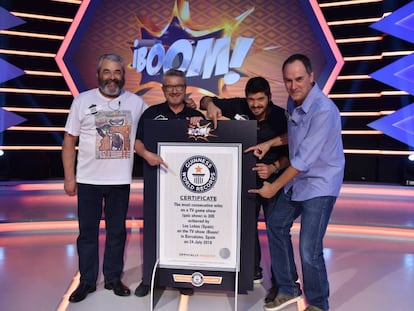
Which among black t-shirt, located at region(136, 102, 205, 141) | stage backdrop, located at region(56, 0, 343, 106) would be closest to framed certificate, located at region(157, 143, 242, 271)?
black t-shirt, located at region(136, 102, 205, 141)

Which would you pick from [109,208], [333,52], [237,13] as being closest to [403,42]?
[333,52]

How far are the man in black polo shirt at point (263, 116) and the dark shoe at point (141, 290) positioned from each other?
2.63 feet

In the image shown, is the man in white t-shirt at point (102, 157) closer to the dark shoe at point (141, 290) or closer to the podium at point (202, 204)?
the dark shoe at point (141, 290)

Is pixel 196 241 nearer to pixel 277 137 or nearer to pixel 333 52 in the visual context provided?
pixel 277 137

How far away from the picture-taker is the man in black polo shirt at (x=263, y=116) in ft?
7.99

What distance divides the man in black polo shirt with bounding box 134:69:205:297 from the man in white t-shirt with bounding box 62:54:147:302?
0.27 feet

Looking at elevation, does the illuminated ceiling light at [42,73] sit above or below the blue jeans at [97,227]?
above

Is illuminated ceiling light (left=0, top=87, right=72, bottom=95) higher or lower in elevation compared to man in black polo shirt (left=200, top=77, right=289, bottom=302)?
higher

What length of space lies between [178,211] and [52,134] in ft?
13.8

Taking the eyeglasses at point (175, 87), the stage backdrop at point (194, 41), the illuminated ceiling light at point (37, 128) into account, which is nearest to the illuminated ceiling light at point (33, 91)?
the stage backdrop at point (194, 41)

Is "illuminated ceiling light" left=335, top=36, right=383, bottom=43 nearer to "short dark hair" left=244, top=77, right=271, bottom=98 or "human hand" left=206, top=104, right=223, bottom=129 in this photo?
"short dark hair" left=244, top=77, right=271, bottom=98

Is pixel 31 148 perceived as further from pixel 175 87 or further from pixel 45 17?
pixel 175 87

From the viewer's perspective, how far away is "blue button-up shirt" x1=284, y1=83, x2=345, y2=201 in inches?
82.4

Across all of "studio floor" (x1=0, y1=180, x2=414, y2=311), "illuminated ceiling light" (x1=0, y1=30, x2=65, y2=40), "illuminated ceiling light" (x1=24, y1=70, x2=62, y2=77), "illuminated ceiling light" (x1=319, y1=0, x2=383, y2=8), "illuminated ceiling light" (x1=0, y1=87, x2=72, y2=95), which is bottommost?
"studio floor" (x1=0, y1=180, x2=414, y2=311)
